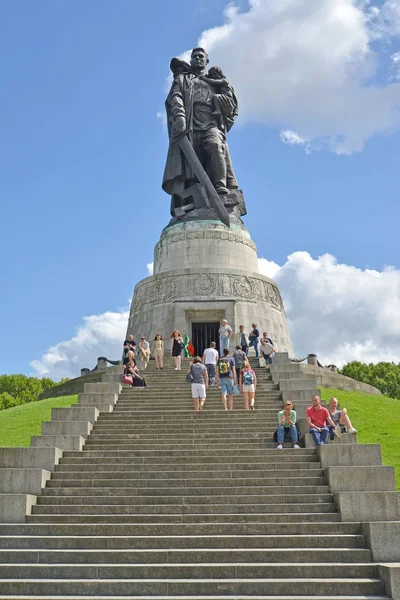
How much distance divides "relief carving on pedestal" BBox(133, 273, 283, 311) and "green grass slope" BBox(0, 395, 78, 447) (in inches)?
274

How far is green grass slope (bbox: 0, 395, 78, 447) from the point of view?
749 inches

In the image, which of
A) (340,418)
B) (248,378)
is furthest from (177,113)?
(340,418)

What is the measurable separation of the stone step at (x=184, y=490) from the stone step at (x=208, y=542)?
1.45 meters

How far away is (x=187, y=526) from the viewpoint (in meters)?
11.0

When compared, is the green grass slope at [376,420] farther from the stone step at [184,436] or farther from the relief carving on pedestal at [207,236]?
the relief carving on pedestal at [207,236]

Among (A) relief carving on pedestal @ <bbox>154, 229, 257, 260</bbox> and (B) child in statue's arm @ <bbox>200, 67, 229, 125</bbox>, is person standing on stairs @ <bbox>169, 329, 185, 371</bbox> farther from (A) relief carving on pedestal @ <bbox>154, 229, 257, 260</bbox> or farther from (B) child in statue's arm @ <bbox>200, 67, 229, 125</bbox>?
(B) child in statue's arm @ <bbox>200, 67, 229, 125</bbox>

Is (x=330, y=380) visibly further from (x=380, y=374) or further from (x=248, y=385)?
(x=380, y=374)

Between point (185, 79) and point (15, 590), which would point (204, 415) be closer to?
point (15, 590)

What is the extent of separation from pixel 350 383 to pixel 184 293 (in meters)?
8.09

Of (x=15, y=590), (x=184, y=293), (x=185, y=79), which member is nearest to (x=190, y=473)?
(x=15, y=590)

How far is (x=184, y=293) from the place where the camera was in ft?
99.2

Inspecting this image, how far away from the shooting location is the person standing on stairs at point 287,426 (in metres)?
14.2

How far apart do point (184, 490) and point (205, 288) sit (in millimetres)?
18361

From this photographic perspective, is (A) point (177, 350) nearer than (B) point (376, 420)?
No
